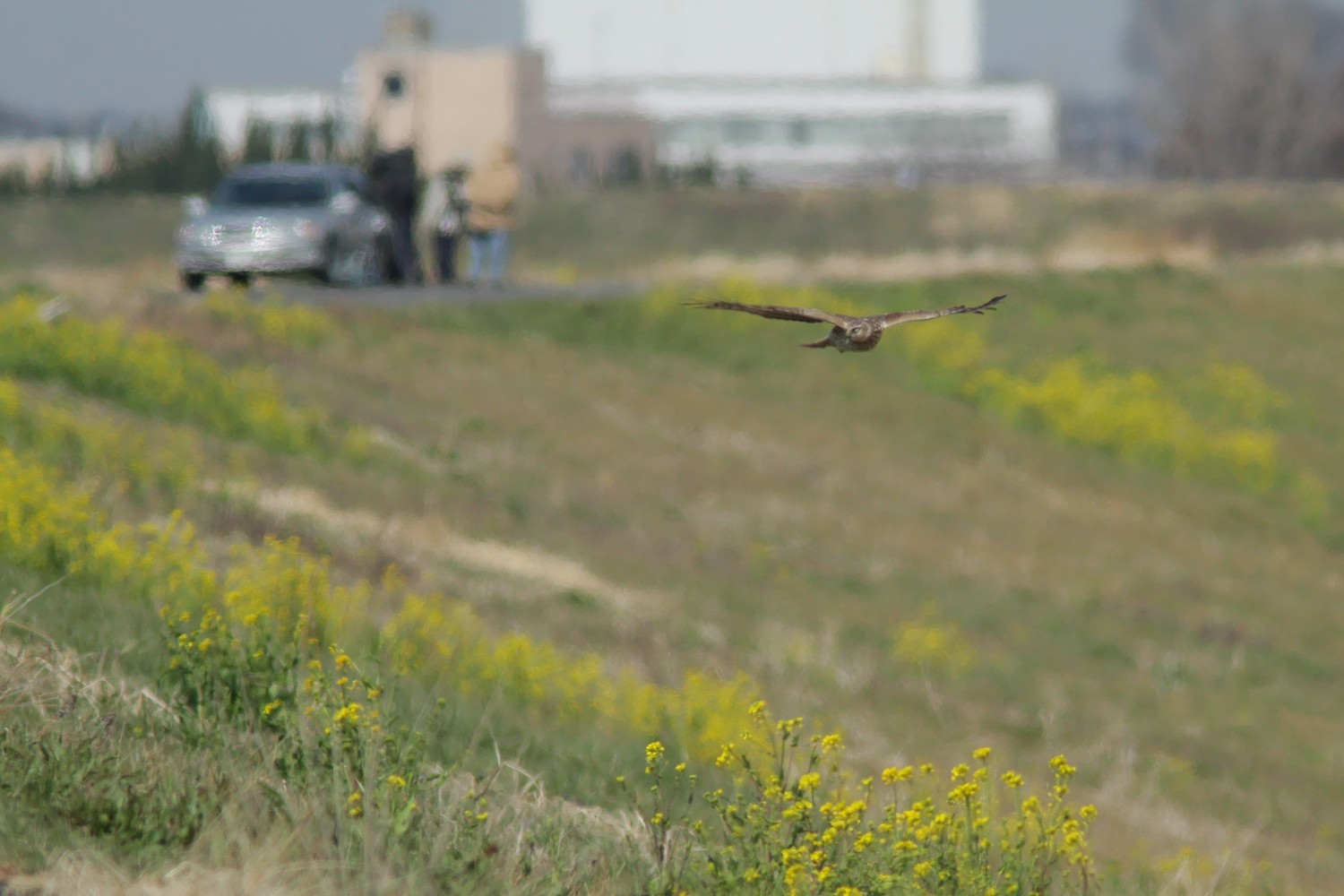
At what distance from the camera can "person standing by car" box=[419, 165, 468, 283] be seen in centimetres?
2695

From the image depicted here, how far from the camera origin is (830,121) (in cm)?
10638

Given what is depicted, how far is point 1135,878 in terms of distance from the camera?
8.53 m

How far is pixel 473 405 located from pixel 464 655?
11904mm

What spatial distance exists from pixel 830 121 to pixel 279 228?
81738mm

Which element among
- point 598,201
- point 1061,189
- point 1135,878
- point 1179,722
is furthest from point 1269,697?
point 1061,189

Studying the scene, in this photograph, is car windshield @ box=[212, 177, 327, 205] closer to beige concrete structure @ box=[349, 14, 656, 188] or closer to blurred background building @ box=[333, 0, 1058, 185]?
beige concrete structure @ box=[349, 14, 656, 188]

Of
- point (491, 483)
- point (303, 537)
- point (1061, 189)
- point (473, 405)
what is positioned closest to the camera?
point (303, 537)

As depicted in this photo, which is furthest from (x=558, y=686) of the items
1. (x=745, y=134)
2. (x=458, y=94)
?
(x=745, y=134)

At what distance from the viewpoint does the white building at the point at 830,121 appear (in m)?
103

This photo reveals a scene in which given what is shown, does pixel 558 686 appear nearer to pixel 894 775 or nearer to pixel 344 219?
pixel 894 775

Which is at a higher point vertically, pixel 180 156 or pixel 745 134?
pixel 180 156

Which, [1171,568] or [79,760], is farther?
[1171,568]

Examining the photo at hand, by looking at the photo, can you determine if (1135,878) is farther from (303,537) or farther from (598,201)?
(598,201)

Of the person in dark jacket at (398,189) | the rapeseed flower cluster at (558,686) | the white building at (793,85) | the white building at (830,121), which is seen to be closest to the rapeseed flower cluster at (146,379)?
the rapeseed flower cluster at (558,686)
